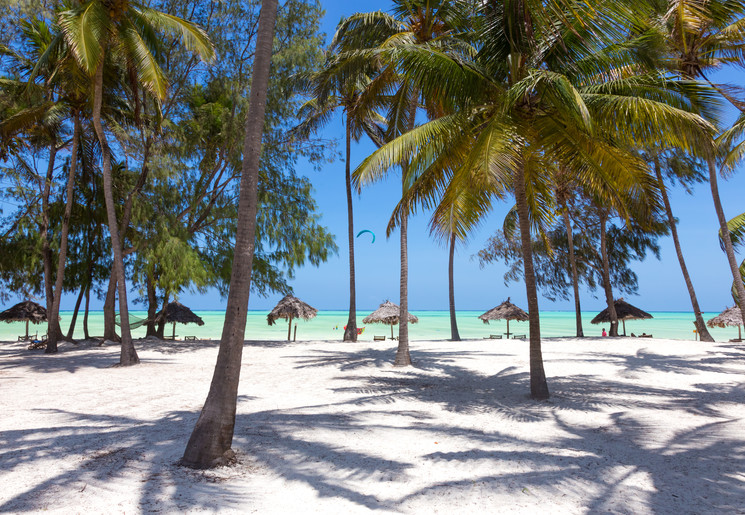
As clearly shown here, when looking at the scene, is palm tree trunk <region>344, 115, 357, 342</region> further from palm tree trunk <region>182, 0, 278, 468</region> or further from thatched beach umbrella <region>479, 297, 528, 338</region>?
palm tree trunk <region>182, 0, 278, 468</region>

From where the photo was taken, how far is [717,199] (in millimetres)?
11617

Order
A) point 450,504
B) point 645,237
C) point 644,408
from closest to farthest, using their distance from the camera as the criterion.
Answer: point 450,504 < point 644,408 < point 645,237

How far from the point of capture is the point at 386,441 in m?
5.24

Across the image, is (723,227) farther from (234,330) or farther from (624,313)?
(234,330)

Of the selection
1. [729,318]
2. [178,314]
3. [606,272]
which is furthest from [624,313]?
[178,314]

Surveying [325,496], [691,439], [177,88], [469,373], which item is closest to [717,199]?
[469,373]

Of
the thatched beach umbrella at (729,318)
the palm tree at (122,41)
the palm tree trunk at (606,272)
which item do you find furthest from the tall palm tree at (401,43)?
the thatched beach umbrella at (729,318)

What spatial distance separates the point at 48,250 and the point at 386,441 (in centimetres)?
1465

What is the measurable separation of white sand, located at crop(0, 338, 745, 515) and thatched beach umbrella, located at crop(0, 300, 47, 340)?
450 inches

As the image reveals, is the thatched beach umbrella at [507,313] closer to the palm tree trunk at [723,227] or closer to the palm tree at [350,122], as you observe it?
the palm tree at [350,122]

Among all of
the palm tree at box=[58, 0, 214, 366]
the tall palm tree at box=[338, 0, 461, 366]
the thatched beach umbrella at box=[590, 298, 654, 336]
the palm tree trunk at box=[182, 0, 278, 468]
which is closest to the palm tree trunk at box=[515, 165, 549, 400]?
the tall palm tree at box=[338, 0, 461, 366]

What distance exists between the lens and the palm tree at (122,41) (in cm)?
944

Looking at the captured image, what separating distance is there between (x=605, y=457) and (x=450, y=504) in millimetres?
2090

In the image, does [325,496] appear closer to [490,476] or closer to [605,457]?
[490,476]
